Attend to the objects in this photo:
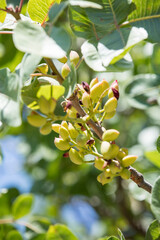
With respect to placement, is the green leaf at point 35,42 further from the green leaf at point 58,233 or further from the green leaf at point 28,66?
the green leaf at point 58,233

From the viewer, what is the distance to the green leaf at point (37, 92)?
0.67 meters

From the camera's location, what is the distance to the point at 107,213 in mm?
2236

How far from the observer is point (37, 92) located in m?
0.74

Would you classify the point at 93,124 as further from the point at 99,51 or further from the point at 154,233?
the point at 154,233

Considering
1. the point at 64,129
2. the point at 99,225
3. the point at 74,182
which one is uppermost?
the point at 64,129

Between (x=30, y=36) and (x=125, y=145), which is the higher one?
(x=30, y=36)

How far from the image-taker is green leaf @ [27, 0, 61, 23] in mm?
777

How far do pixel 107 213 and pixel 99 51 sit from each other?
165 cm

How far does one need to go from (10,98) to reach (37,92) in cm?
6

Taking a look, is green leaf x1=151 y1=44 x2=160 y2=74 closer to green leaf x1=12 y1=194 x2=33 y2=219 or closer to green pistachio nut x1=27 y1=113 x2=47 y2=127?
green leaf x1=12 y1=194 x2=33 y2=219

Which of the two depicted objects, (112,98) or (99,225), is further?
(99,225)

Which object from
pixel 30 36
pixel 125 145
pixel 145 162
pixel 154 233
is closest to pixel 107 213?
pixel 125 145

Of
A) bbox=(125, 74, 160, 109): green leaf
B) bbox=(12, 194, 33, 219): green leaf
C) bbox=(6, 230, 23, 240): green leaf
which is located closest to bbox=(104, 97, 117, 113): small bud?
bbox=(6, 230, 23, 240): green leaf

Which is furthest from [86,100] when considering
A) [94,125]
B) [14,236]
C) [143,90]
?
[143,90]
